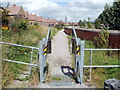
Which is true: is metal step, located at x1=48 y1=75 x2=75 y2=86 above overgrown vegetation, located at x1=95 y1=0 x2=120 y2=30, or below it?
below

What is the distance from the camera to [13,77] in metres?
4.21

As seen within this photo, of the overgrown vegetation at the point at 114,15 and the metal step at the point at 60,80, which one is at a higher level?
the overgrown vegetation at the point at 114,15

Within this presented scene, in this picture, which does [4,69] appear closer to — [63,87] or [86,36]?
[63,87]

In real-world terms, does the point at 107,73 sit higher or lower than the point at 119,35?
lower

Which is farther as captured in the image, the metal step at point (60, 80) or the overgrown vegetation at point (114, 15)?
the overgrown vegetation at point (114, 15)

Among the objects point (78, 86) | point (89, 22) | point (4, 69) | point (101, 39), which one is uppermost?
point (89, 22)

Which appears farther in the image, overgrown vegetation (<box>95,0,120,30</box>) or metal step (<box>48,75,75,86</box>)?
overgrown vegetation (<box>95,0,120,30</box>)

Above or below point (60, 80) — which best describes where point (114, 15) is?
above

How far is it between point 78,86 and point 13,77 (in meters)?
2.05

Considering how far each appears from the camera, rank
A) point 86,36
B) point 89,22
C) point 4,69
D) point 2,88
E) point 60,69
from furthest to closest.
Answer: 1. point 89,22
2. point 86,36
3. point 60,69
4. point 4,69
5. point 2,88

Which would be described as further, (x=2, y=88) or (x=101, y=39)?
(x=101, y=39)

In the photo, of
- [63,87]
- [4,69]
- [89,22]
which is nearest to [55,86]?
[63,87]

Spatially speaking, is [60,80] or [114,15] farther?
[114,15]

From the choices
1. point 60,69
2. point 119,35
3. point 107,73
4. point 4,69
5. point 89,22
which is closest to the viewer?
point 4,69
